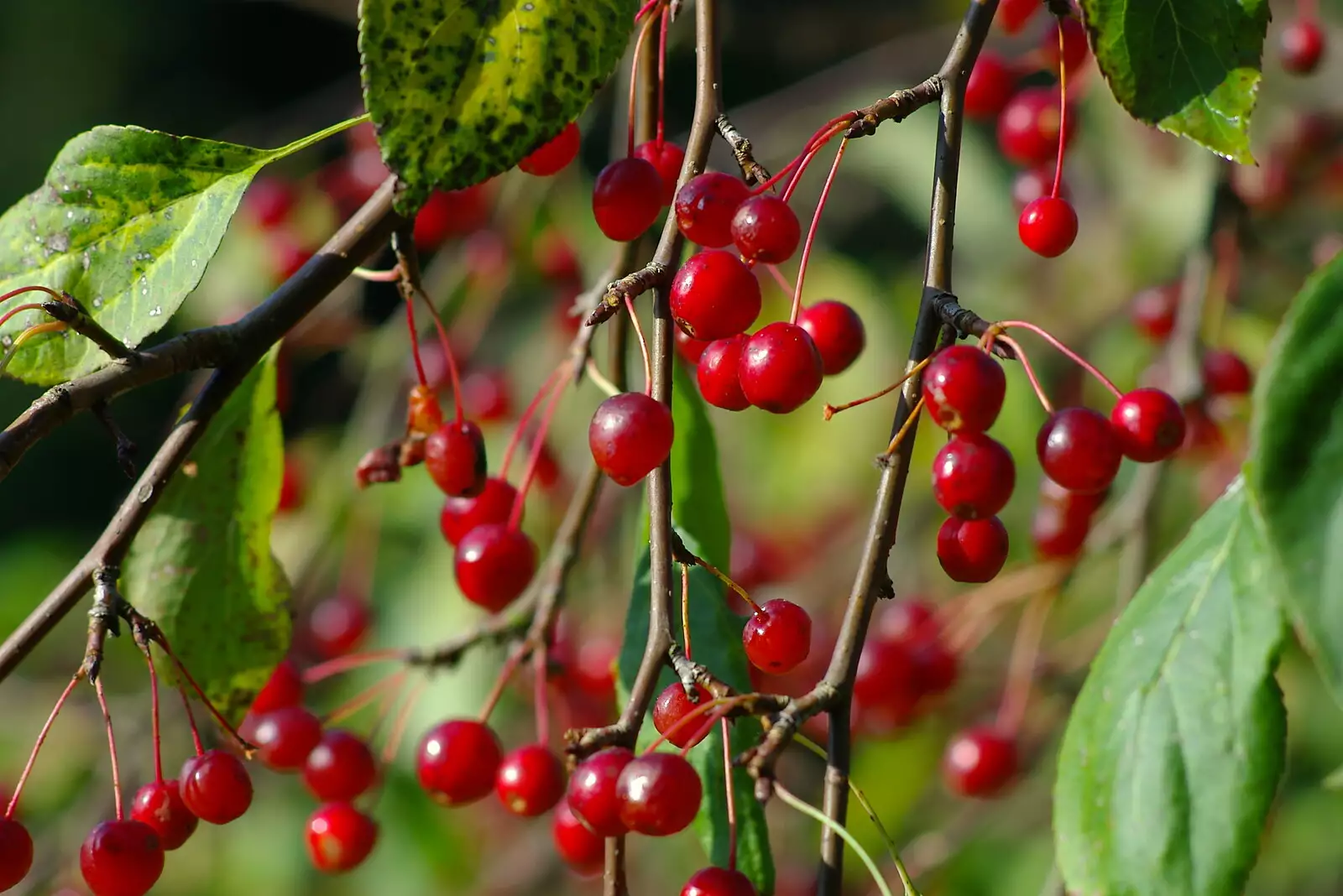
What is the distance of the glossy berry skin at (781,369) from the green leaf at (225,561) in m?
0.45

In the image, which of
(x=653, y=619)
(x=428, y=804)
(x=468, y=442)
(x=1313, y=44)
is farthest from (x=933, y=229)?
(x=428, y=804)

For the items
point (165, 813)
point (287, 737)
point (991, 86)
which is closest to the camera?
point (165, 813)

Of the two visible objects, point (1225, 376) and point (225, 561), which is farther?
point (1225, 376)

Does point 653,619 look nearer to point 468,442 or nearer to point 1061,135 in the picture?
point 468,442

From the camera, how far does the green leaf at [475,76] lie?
2.35 feet

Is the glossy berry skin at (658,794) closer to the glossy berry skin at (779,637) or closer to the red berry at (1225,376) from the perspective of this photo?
the glossy berry skin at (779,637)

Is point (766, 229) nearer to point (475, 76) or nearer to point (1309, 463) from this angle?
point (475, 76)

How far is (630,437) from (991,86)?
3.46 ft

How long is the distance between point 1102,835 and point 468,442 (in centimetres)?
51

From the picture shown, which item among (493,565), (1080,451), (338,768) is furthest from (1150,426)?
(338,768)

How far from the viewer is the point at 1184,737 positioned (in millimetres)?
857

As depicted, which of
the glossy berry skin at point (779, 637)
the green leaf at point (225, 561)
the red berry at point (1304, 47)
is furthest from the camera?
the red berry at point (1304, 47)

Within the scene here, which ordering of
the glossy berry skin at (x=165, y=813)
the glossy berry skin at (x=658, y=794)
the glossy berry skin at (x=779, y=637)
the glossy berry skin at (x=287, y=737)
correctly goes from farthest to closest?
the glossy berry skin at (x=287, y=737) < the glossy berry skin at (x=165, y=813) < the glossy berry skin at (x=779, y=637) < the glossy berry skin at (x=658, y=794)

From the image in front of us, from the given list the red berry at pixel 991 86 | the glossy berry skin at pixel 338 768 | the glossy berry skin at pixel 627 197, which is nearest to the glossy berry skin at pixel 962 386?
the glossy berry skin at pixel 627 197
